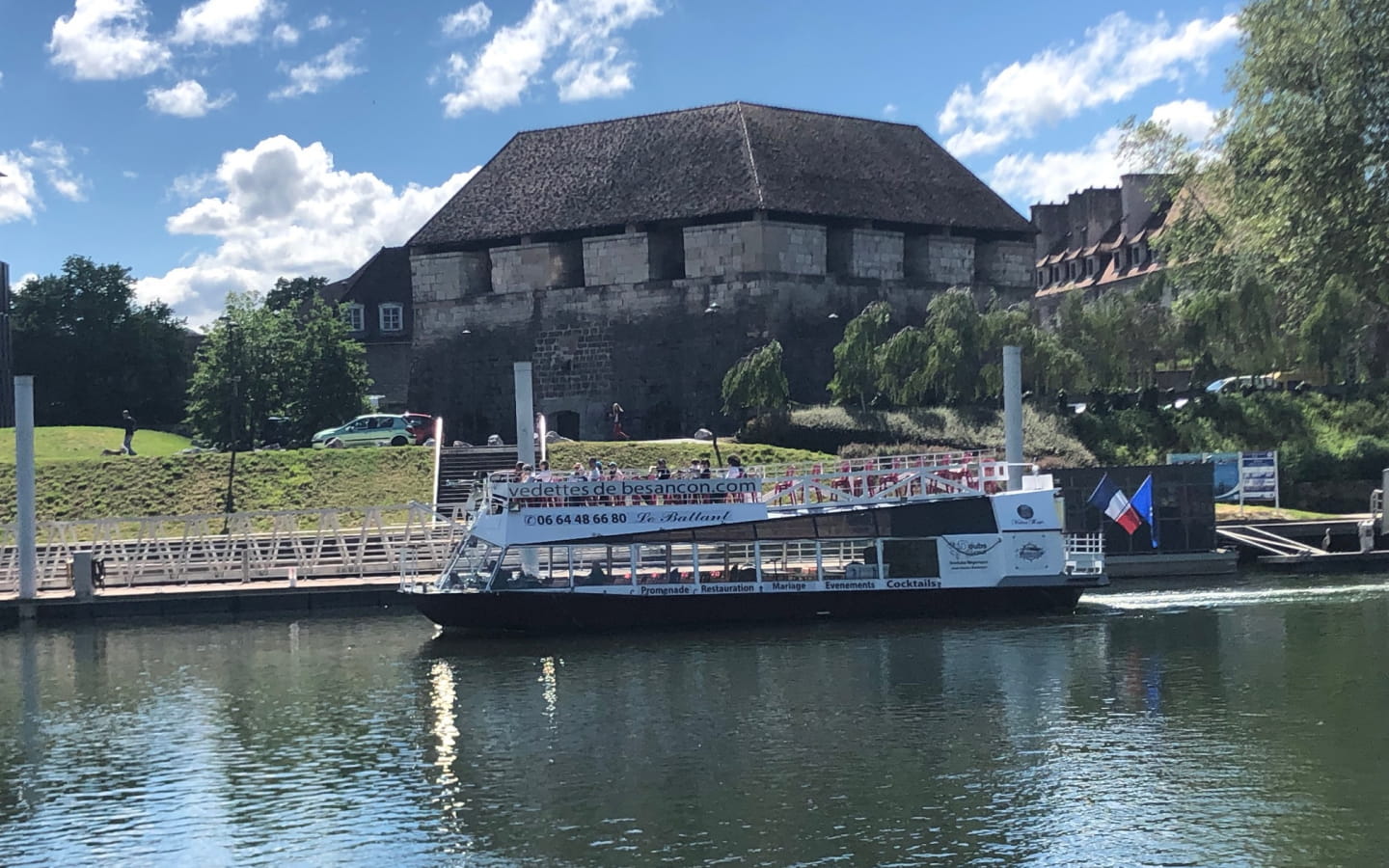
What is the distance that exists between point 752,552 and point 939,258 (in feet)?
120

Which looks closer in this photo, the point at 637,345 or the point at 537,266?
the point at 637,345

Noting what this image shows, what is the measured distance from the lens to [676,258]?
6919 centimetres

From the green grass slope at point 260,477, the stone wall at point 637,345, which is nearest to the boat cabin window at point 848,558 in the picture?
the green grass slope at point 260,477

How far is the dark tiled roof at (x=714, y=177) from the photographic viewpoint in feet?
222

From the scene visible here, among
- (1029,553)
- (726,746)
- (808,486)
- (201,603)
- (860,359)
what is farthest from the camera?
(860,359)

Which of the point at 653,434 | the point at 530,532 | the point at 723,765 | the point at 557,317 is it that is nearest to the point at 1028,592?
the point at 530,532

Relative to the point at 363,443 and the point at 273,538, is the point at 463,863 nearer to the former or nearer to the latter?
the point at 273,538

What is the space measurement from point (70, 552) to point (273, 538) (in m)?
6.58

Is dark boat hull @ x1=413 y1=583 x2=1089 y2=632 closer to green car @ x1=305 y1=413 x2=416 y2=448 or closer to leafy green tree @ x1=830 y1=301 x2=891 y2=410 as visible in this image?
leafy green tree @ x1=830 y1=301 x2=891 y2=410

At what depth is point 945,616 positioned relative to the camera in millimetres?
38000

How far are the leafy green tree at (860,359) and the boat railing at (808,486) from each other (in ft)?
76.1

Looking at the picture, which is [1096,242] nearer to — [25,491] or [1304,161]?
[1304,161]

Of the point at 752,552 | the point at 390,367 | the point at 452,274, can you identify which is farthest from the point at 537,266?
the point at 752,552

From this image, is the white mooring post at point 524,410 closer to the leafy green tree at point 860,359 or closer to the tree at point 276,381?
the leafy green tree at point 860,359
